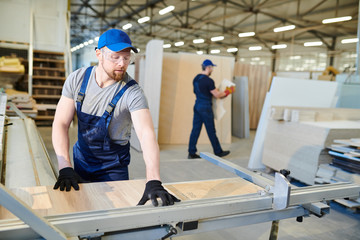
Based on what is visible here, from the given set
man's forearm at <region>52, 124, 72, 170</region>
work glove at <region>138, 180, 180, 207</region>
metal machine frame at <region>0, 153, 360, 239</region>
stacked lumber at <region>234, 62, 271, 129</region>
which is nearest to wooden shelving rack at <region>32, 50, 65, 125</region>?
stacked lumber at <region>234, 62, 271, 129</region>

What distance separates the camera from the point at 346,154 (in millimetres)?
3531

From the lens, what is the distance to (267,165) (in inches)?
192

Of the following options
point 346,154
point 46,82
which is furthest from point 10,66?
point 346,154

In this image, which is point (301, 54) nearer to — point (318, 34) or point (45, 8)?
point (318, 34)

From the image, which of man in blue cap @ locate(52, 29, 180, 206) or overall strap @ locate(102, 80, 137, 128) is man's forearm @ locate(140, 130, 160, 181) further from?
overall strap @ locate(102, 80, 137, 128)

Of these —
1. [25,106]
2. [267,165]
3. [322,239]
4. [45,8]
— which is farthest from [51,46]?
[322,239]

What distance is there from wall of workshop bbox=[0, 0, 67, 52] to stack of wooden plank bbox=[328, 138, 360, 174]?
8.13 meters

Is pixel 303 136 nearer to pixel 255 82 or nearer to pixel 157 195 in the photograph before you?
pixel 157 195

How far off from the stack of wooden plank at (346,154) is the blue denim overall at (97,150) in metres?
2.68

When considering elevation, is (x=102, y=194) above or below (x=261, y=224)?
above

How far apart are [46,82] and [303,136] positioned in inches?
281

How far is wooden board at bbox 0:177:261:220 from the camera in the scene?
1371 millimetres

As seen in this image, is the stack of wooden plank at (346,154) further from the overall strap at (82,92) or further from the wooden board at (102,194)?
the overall strap at (82,92)

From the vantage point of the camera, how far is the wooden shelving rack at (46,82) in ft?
26.8
